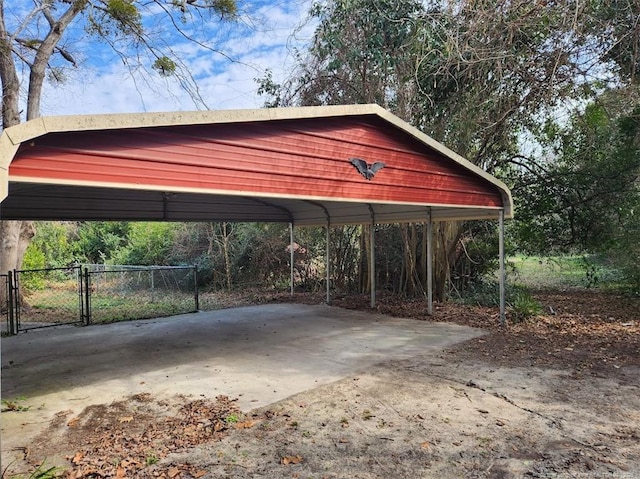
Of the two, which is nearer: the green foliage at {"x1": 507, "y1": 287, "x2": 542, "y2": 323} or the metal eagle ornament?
the metal eagle ornament

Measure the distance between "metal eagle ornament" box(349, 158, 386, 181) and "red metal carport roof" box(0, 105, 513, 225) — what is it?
0.05 meters

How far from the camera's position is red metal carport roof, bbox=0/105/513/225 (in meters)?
3.34

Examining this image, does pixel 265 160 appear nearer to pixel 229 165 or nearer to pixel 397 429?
pixel 229 165

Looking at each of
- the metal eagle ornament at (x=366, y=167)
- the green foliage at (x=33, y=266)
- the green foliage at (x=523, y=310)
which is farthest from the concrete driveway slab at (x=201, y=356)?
the green foliage at (x=33, y=266)

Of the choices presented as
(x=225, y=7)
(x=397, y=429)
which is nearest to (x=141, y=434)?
(x=397, y=429)

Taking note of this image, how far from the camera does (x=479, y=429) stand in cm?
339

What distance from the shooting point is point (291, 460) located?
9.71 ft

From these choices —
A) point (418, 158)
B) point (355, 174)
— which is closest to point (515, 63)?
point (418, 158)

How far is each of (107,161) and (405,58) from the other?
21.3 feet

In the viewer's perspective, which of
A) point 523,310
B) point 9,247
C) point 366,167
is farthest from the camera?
point 9,247

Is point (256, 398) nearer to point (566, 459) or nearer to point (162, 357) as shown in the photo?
point (162, 357)

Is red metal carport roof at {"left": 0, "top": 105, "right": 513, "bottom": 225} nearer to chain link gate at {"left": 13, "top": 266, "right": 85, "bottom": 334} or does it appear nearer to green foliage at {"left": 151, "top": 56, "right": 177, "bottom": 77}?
chain link gate at {"left": 13, "top": 266, "right": 85, "bottom": 334}

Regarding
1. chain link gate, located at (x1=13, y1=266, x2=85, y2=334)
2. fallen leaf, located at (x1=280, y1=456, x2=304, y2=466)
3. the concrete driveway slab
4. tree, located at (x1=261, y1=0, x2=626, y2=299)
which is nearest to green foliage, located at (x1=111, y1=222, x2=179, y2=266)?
chain link gate, located at (x1=13, y1=266, x2=85, y2=334)

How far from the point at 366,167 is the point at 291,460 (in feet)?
12.3
